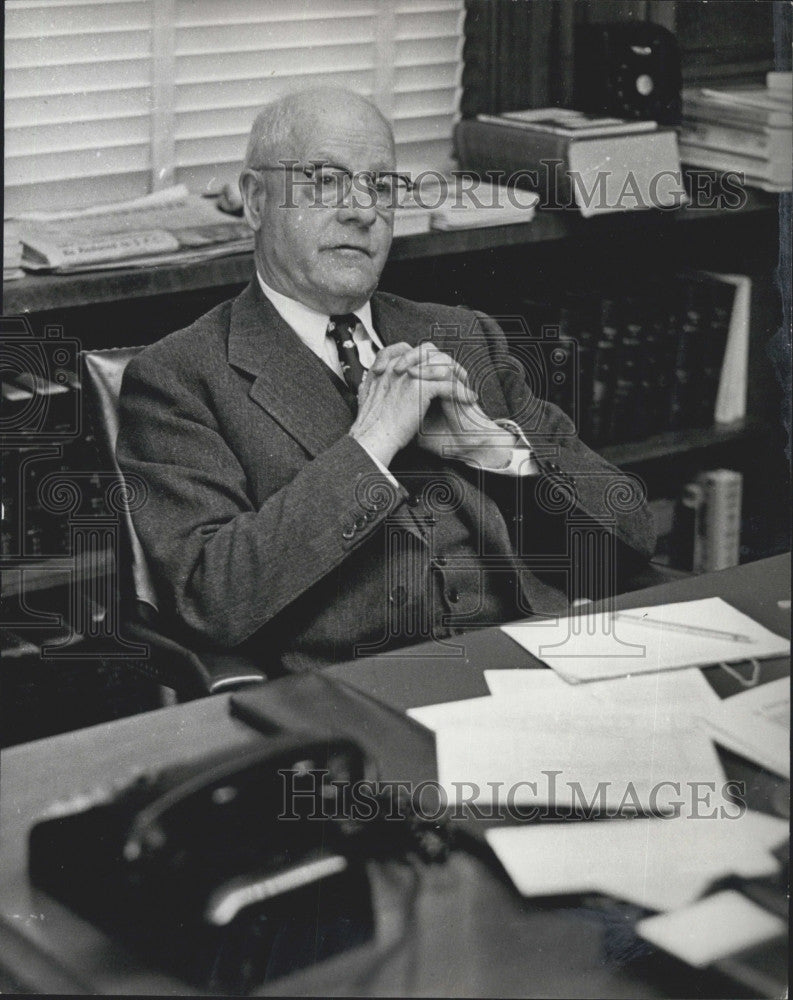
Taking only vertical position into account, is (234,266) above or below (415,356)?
above

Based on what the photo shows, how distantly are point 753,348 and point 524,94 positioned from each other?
18.5 inches

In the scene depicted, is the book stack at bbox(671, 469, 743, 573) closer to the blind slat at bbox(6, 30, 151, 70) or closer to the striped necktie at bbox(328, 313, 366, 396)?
the striped necktie at bbox(328, 313, 366, 396)

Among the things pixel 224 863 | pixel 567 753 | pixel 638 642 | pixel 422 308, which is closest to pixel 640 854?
pixel 567 753

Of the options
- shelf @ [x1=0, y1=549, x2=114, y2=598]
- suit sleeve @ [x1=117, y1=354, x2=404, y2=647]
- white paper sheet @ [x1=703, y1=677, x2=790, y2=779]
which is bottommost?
white paper sheet @ [x1=703, y1=677, x2=790, y2=779]

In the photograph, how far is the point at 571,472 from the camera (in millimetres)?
1704

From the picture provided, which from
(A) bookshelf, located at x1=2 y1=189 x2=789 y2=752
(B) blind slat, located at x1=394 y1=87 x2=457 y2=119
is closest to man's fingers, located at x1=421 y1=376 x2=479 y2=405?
(A) bookshelf, located at x1=2 y1=189 x2=789 y2=752

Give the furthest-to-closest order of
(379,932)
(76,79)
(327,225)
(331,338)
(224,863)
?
1. (331,338)
2. (327,225)
3. (76,79)
4. (224,863)
5. (379,932)

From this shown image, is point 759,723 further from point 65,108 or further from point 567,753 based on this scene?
point 65,108

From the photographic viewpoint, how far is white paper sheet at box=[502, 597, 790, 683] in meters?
1.61

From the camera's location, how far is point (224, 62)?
152 cm

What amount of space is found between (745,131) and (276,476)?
0.73 m

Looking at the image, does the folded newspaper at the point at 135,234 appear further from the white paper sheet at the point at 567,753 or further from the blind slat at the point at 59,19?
the white paper sheet at the point at 567,753

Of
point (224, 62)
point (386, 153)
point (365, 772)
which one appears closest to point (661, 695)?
point (365, 772)

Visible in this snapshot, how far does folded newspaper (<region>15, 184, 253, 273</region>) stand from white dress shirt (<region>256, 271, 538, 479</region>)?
0.12m
